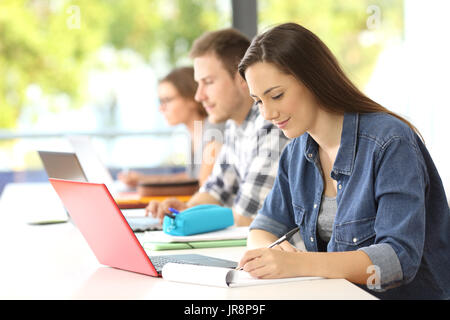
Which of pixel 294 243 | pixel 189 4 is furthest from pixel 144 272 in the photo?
pixel 189 4

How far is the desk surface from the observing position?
3.43 ft

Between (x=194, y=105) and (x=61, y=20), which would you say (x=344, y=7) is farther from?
(x=194, y=105)

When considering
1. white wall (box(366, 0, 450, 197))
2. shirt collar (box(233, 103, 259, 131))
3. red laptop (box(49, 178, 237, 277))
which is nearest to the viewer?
red laptop (box(49, 178, 237, 277))

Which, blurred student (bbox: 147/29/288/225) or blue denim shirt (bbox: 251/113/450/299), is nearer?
blue denim shirt (bbox: 251/113/450/299)

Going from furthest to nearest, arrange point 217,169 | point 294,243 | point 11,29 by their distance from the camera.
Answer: point 11,29 → point 217,169 → point 294,243

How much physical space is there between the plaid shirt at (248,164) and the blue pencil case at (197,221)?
0.26m

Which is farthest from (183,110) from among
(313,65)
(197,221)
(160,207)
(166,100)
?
(313,65)

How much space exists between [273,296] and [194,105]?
2239 mm

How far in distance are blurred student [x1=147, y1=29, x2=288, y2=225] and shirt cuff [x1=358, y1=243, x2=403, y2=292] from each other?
749mm

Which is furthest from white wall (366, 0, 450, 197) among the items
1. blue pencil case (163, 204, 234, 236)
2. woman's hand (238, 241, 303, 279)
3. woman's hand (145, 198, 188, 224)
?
woman's hand (238, 241, 303, 279)

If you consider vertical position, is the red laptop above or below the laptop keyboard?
above

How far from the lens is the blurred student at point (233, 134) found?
191 centimetres

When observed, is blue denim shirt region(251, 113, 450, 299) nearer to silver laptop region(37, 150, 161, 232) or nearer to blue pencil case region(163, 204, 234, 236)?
blue pencil case region(163, 204, 234, 236)

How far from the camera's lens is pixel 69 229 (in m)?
1.86
